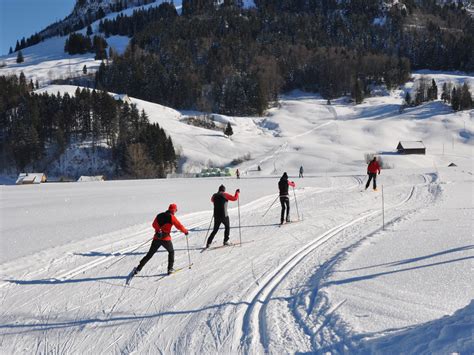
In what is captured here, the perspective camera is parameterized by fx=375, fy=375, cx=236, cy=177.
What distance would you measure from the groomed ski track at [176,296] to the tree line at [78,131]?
52911 millimetres

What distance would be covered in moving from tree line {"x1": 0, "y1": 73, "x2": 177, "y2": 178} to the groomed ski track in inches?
2083

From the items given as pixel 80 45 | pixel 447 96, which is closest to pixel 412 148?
pixel 447 96

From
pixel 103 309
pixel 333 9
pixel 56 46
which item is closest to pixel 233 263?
pixel 103 309

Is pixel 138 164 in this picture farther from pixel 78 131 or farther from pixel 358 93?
pixel 358 93

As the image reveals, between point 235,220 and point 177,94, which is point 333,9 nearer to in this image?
point 177,94

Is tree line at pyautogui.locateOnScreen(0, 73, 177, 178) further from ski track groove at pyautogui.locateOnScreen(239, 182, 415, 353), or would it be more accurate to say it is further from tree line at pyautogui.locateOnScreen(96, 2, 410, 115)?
ski track groove at pyautogui.locateOnScreen(239, 182, 415, 353)

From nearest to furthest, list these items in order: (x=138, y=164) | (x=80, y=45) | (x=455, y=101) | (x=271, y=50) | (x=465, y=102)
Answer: (x=138, y=164)
(x=455, y=101)
(x=465, y=102)
(x=271, y=50)
(x=80, y=45)

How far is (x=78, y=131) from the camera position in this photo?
242ft

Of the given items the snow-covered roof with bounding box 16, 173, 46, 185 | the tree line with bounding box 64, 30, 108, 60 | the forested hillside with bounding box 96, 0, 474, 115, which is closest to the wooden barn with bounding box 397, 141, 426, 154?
the forested hillside with bounding box 96, 0, 474, 115

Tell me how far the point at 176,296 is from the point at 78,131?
73.8 m

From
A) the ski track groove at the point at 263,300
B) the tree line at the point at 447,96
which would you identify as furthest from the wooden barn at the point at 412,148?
the ski track groove at the point at 263,300

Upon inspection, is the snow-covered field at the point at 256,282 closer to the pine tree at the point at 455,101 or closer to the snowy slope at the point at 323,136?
the snowy slope at the point at 323,136


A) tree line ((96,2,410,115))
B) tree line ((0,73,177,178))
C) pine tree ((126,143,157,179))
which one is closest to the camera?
pine tree ((126,143,157,179))

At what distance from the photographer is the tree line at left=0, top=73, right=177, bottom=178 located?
215 ft
